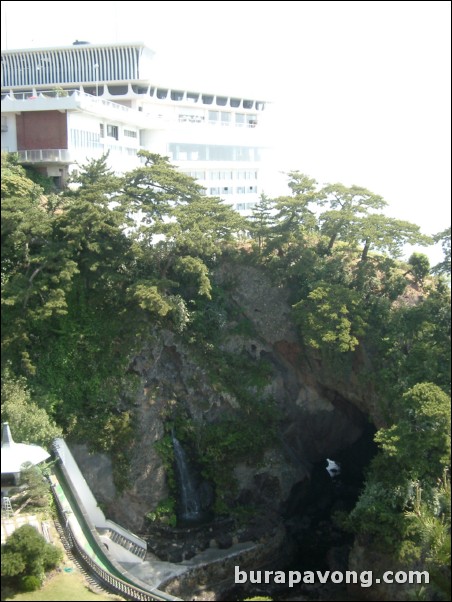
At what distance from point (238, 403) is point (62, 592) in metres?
12.7

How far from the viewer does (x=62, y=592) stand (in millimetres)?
19922

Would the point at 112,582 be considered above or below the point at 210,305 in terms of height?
below

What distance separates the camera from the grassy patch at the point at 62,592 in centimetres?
1961

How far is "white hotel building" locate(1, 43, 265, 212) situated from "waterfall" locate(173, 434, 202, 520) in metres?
15.7

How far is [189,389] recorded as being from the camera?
3027 centimetres

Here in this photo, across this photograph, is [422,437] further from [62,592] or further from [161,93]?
[161,93]

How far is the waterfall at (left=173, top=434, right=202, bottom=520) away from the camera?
1140 inches

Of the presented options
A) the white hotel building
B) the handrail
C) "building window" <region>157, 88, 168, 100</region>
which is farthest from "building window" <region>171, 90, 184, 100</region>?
the handrail

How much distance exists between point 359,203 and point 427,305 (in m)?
6.18

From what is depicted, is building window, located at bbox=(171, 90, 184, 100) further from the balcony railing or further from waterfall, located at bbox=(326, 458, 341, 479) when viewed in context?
waterfall, located at bbox=(326, 458, 341, 479)

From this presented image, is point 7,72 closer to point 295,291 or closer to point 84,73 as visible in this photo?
point 84,73

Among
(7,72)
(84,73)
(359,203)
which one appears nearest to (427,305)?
(359,203)

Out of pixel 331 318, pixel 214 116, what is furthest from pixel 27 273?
pixel 214 116

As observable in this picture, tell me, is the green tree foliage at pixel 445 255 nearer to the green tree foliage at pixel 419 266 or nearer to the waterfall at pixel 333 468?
the green tree foliage at pixel 419 266
